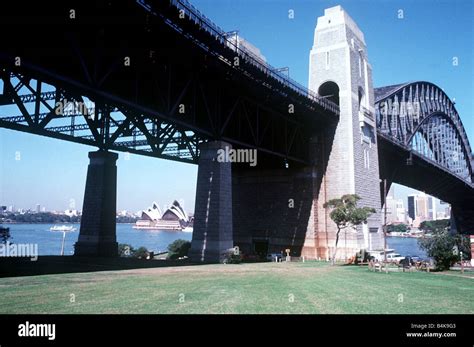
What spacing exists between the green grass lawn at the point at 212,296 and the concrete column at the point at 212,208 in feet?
44.1

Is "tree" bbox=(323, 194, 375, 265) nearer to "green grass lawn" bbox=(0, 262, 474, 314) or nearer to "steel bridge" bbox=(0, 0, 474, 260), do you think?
"steel bridge" bbox=(0, 0, 474, 260)

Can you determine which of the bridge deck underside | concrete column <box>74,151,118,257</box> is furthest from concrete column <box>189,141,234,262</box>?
concrete column <box>74,151,118,257</box>

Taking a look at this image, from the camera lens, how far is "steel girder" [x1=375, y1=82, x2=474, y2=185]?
302 ft

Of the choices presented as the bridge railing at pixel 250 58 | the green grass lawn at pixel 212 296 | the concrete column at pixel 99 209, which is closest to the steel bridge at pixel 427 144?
the bridge railing at pixel 250 58

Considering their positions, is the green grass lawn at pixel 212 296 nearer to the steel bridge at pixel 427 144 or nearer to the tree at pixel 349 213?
the tree at pixel 349 213

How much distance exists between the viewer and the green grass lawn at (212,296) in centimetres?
1304

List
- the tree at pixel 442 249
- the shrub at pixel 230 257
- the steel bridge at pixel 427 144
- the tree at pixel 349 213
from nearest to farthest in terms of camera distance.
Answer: the tree at pixel 442 249 < the shrub at pixel 230 257 < the tree at pixel 349 213 < the steel bridge at pixel 427 144

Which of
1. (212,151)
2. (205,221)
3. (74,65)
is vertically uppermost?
(74,65)

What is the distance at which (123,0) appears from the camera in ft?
76.7

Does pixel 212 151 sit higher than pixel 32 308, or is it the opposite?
pixel 212 151

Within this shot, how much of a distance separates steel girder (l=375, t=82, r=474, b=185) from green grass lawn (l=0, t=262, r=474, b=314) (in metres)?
53.6
